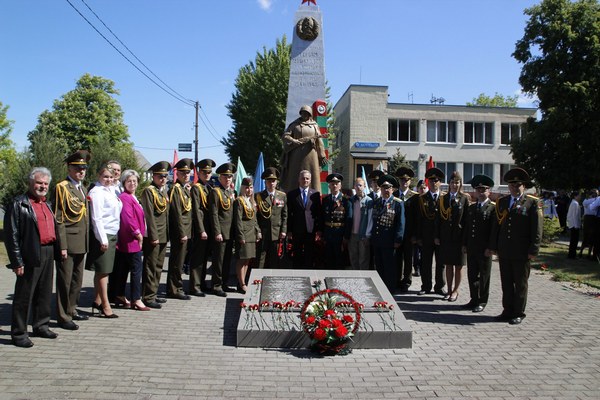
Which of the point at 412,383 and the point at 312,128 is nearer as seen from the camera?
the point at 412,383

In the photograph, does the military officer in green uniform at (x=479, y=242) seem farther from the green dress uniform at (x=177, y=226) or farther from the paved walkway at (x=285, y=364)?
the green dress uniform at (x=177, y=226)

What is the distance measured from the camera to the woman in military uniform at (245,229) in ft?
26.0

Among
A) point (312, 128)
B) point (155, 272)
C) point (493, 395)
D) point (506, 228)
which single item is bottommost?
point (493, 395)

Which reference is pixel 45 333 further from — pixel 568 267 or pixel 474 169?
pixel 474 169

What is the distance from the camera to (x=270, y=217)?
8.38 metres

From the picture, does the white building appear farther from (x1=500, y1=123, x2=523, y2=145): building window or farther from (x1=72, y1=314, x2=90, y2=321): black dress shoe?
(x1=72, y1=314, x2=90, y2=321): black dress shoe

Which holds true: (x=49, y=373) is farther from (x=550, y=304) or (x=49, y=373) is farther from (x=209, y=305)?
(x=550, y=304)

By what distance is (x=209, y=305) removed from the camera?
7.33 meters

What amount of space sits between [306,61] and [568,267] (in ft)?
27.5

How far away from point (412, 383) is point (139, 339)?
2.99 metres

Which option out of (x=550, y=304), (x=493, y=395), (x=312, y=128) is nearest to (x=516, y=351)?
(x=493, y=395)

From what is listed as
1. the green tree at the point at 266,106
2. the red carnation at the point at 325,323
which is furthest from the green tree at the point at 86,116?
the red carnation at the point at 325,323

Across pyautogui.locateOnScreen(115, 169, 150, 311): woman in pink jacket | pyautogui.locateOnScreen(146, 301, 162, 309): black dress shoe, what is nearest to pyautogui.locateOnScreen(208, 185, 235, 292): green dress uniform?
pyautogui.locateOnScreen(146, 301, 162, 309): black dress shoe

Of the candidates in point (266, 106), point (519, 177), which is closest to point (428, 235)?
point (519, 177)
